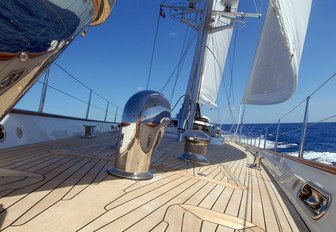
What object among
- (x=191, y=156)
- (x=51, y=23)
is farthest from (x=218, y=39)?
(x=51, y=23)

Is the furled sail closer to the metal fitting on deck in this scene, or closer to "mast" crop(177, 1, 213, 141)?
"mast" crop(177, 1, 213, 141)

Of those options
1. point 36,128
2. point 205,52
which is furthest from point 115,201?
point 205,52

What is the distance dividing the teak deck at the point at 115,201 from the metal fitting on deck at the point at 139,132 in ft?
0.42

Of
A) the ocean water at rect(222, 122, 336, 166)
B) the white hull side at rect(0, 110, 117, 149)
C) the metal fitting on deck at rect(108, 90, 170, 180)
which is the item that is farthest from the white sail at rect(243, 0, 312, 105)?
the white hull side at rect(0, 110, 117, 149)

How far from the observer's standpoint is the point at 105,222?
4.27ft

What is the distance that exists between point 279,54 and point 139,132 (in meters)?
5.61

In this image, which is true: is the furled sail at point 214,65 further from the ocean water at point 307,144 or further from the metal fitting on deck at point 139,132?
the metal fitting on deck at point 139,132

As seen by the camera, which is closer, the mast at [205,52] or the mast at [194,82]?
the mast at [194,82]

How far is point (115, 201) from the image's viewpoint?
1634mm

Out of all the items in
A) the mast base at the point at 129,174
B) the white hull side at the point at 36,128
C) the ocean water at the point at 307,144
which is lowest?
the mast base at the point at 129,174

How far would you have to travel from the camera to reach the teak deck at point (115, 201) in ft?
4.21

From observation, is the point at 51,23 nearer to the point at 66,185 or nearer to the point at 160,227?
the point at 160,227

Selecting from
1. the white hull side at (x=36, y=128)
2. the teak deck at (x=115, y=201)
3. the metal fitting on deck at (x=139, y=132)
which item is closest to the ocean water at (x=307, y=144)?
the teak deck at (x=115, y=201)

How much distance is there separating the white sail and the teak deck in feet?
11.8
